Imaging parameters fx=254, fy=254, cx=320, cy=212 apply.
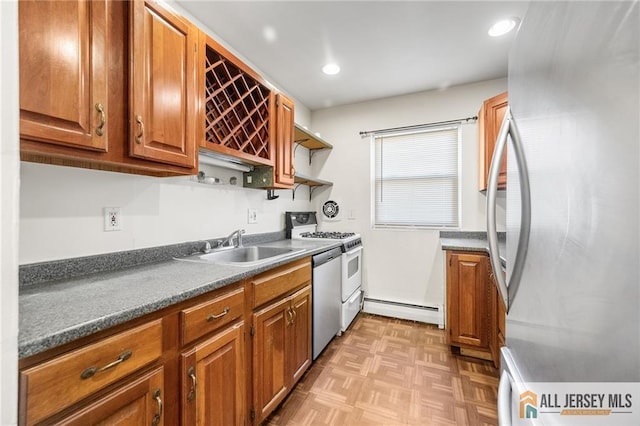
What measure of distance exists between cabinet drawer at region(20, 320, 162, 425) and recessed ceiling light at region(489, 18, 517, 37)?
8.74ft

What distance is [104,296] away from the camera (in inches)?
34.4

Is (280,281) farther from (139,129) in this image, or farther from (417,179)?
(417,179)

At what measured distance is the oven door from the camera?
2.45 metres

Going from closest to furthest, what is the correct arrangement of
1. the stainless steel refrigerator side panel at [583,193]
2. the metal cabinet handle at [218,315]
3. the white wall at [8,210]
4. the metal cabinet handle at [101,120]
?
the stainless steel refrigerator side panel at [583,193], the white wall at [8,210], the metal cabinet handle at [101,120], the metal cabinet handle at [218,315]

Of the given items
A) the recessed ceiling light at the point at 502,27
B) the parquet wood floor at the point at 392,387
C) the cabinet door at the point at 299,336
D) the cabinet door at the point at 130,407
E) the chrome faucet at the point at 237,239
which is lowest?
the parquet wood floor at the point at 392,387

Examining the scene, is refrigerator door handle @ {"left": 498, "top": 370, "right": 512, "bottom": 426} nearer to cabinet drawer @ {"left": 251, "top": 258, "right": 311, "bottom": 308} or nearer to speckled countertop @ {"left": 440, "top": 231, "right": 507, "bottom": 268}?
cabinet drawer @ {"left": 251, "top": 258, "right": 311, "bottom": 308}

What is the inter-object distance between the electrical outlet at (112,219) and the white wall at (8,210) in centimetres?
90

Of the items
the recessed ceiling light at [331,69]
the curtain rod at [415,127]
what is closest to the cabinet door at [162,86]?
the recessed ceiling light at [331,69]

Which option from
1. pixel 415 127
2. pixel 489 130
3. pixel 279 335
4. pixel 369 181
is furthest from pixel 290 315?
pixel 415 127

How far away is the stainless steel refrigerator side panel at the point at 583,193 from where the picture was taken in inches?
13.4

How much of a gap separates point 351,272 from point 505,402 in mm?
1986

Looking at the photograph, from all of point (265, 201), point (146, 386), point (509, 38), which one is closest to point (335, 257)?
point (265, 201)

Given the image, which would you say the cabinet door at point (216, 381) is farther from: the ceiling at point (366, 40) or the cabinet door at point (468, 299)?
the ceiling at point (366, 40)

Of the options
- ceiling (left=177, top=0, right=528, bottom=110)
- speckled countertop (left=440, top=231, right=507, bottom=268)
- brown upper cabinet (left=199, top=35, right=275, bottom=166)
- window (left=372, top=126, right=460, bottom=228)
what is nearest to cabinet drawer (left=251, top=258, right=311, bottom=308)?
brown upper cabinet (left=199, top=35, right=275, bottom=166)
